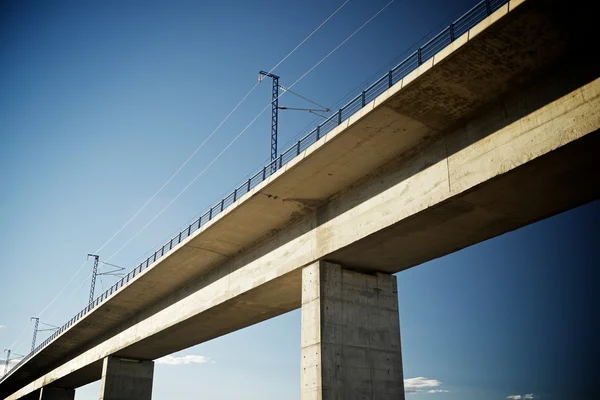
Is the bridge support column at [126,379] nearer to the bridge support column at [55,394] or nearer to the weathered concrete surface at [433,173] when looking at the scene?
the weathered concrete surface at [433,173]

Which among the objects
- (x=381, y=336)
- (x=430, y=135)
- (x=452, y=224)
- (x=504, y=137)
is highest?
(x=430, y=135)

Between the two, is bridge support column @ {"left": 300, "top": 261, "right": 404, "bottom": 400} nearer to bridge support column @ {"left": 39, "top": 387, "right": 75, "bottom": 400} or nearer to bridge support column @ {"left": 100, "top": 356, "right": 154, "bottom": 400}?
bridge support column @ {"left": 100, "top": 356, "right": 154, "bottom": 400}

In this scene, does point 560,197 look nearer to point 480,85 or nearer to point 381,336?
point 480,85

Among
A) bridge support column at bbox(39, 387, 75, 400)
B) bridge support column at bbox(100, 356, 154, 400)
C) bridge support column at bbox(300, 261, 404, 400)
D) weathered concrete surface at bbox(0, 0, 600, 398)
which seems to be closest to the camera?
weathered concrete surface at bbox(0, 0, 600, 398)

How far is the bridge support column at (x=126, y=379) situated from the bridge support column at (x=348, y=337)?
2169 cm

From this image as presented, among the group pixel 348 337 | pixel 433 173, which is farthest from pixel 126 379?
pixel 433 173

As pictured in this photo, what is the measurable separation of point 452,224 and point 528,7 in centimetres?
674

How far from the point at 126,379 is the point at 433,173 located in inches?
1109

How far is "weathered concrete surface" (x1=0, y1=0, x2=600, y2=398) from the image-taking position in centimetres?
1196

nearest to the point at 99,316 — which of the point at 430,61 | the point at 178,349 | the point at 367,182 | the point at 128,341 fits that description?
the point at 128,341

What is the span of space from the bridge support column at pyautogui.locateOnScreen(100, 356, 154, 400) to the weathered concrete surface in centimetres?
1372

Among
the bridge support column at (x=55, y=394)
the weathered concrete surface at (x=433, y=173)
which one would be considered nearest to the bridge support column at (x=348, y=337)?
the weathered concrete surface at (x=433, y=173)

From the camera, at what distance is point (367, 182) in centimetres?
1734

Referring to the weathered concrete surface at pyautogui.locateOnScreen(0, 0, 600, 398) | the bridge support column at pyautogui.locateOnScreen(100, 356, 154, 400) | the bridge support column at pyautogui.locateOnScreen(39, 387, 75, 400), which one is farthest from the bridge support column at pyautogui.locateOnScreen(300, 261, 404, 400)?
the bridge support column at pyautogui.locateOnScreen(39, 387, 75, 400)
